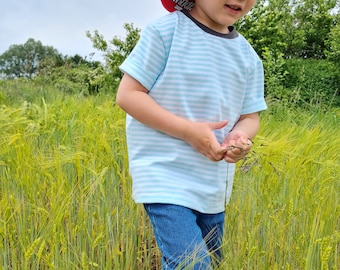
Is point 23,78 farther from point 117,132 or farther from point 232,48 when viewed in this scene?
point 232,48

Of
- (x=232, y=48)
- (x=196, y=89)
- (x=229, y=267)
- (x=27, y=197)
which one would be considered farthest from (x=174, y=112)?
(x=27, y=197)

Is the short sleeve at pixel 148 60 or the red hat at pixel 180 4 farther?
the red hat at pixel 180 4

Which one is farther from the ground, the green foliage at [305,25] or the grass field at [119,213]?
the green foliage at [305,25]

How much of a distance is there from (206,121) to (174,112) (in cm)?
7

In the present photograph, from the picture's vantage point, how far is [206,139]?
879 mm

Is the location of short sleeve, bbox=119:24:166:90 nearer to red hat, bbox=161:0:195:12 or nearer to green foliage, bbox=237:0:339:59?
red hat, bbox=161:0:195:12

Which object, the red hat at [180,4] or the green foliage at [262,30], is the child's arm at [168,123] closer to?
the red hat at [180,4]

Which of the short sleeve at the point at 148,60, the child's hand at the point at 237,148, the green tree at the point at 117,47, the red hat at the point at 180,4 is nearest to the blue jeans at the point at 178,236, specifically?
the child's hand at the point at 237,148

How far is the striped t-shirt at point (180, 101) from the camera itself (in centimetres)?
92

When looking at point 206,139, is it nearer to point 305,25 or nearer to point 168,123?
point 168,123

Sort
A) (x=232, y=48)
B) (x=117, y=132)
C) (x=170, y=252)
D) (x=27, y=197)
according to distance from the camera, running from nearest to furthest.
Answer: (x=170, y=252)
(x=232, y=48)
(x=27, y=197)
(x=117, y=132)

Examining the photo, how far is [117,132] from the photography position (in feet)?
5.89

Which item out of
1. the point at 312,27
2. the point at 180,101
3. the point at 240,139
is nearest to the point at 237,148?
the point at 240,139

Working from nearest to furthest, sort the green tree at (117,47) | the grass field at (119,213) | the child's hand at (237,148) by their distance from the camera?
the child's hand at (237,148), the grass field at (119,213), the green tree at (117,47)
